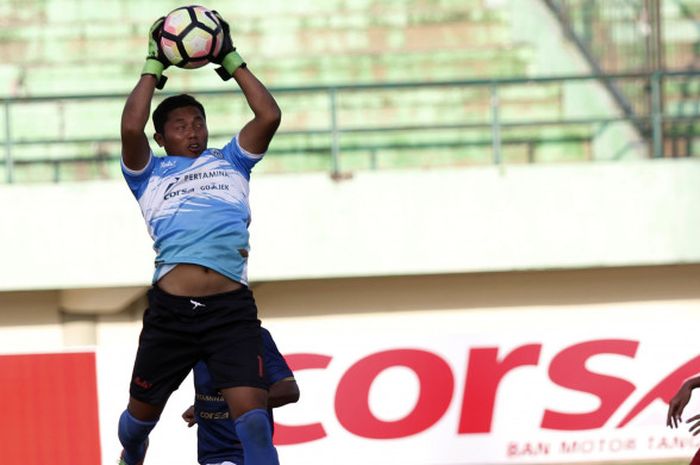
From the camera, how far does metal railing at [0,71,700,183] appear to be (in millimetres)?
12258

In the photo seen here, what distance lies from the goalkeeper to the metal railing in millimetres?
5489

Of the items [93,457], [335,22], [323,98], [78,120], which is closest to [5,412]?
[93,457]

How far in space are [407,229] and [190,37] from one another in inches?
238

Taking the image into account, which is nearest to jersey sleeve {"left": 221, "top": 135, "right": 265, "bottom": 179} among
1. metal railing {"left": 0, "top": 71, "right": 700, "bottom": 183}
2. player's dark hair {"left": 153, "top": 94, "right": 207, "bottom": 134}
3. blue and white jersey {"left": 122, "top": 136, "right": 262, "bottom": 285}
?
blue and white jersey {"left": 122, "top": 136, "right": 262, "bottom": 285}

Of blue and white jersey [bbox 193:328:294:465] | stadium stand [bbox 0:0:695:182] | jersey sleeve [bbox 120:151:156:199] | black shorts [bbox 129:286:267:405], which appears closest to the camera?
black shorts [bbox 129:286:267:405]

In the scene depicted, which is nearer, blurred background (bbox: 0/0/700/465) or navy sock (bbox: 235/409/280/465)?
navy sock (bbox: 235/409/280/465)

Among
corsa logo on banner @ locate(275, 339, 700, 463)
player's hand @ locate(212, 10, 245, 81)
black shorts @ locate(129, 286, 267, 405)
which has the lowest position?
corsa logo on banner @ locate(275, 339, 700, 463)

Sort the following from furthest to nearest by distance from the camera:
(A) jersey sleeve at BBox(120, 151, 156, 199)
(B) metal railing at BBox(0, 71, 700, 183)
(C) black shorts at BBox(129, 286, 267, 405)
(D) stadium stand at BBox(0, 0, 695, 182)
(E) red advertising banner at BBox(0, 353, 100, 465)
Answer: (D) stadium stand at BBox(0, 0, 695, 182), (B) metal railing at BBox(0, 71, 700, 183), (E) red advertising banner at BBox(0, 353, 100, 465), (A) jersey sleeve at BBox(120, 151, 156, 199), (C) black shorts at BBox(129, 286, 267, 405)

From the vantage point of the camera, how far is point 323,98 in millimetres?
13477

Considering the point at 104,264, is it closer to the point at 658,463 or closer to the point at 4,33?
the point at 4,33

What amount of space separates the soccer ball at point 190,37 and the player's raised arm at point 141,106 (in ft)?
0.20

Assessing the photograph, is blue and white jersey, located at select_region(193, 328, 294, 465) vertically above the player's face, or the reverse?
the player's face

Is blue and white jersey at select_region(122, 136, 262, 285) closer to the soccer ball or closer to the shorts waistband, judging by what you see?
the shorts waistband

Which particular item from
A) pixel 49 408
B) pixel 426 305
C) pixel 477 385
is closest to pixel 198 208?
pixel 49 408
